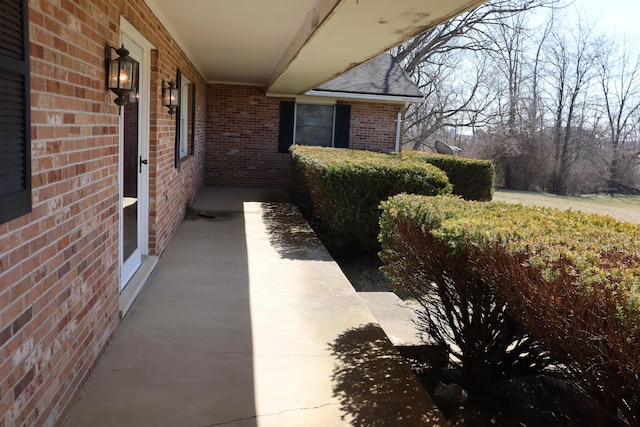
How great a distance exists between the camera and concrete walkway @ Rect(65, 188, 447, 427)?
3.09m

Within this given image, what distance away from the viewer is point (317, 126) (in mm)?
14750

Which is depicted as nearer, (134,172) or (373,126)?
(134,172)

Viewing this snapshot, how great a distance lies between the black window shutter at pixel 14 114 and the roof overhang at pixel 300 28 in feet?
7.54

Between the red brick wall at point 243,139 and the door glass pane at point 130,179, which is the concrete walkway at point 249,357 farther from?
the red brick wall at point 243,139

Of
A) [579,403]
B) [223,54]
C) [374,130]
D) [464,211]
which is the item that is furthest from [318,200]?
[374,130]

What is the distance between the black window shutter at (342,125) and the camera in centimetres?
1466

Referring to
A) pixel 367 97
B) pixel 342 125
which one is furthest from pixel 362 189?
pixel 342 125

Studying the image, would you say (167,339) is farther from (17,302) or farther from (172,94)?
(172,94)

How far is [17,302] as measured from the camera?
222 centimetres

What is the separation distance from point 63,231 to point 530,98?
28481 millimetres

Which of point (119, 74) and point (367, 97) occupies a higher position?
point (367, 97)

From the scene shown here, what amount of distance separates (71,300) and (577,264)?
2.46 meters

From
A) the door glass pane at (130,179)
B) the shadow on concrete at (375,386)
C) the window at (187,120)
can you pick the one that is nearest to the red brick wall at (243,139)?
the window at (187,120)

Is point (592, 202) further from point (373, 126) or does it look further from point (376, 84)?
point (376, 84)
